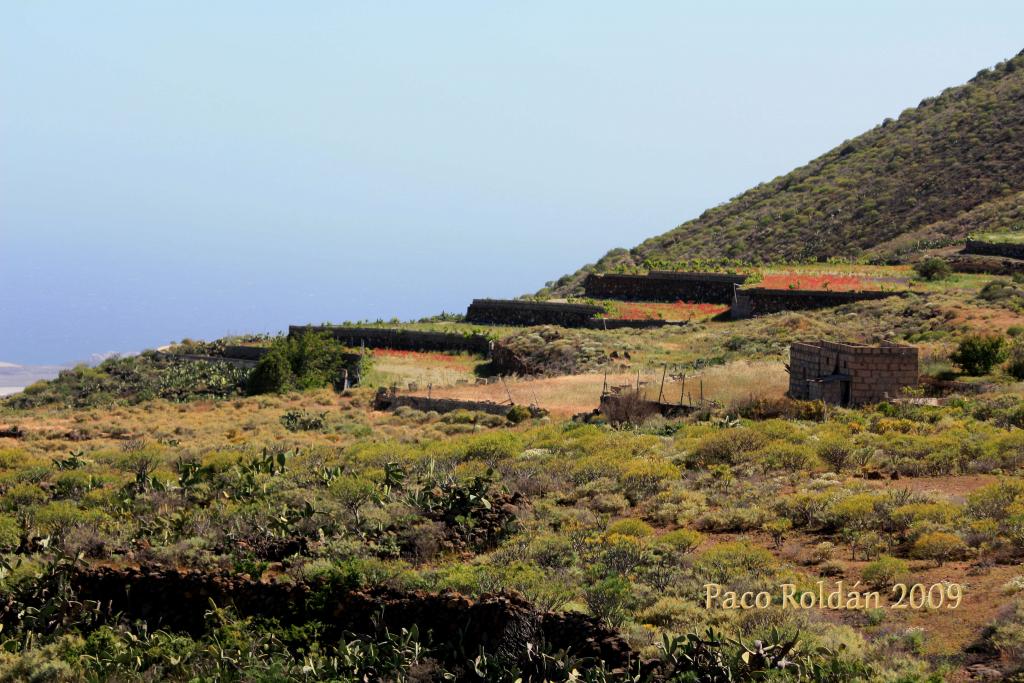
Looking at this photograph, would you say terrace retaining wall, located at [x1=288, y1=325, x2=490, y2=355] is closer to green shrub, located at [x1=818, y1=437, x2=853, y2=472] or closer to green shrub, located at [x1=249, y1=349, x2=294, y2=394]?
green shrub, located at [x1=249, y1=349, x2=294, y2=394]

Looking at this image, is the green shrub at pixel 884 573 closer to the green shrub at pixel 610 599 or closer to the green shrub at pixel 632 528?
the green shrub at pixel 610 599

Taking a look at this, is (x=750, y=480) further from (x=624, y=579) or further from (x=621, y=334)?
(x=621, y=334)

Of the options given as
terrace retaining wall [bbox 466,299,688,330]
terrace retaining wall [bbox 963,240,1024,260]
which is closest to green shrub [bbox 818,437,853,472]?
terrace retaining wall [bbox 466,299,688,330]

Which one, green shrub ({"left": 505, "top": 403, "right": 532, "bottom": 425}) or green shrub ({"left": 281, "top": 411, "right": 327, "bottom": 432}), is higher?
green shrub ({"left": 505, "top": 403, "right": 532, "bottom": 425})

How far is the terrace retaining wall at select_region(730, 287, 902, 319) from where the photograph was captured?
4588cm

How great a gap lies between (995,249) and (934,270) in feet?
16.6

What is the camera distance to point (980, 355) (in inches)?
1131

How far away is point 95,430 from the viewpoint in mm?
37719

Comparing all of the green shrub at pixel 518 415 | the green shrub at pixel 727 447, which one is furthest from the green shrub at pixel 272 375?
the green shrub at pixel 727 447

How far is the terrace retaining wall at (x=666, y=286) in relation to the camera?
53.5 meters

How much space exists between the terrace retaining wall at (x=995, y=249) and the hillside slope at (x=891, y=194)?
6154 mm

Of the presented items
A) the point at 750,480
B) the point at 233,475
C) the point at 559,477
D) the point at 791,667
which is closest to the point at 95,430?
the point at 233,475

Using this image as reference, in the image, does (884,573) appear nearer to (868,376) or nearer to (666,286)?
(868,376)

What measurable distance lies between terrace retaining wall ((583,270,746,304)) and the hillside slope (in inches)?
190
